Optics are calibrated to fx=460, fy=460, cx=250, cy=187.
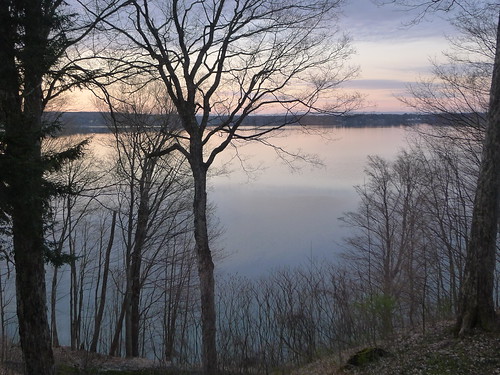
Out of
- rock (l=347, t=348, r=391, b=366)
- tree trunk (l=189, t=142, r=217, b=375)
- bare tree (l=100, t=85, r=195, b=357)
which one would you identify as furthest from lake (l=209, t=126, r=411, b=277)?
rock (l=347, t=348, r=391, b=366)

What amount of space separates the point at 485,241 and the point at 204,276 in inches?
199

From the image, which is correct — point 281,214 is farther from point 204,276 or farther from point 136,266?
point 204,276

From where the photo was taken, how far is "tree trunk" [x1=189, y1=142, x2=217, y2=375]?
348 inches

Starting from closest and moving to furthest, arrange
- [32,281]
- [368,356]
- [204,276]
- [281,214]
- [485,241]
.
A: 1. [485,241]
2. [368,356]
3. [32,281]
4. [204,276]
5. [281,214]

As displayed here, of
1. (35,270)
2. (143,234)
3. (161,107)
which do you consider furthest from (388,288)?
(35,270)

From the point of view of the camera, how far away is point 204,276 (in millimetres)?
9016

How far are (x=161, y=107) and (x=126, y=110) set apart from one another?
1.81 meters

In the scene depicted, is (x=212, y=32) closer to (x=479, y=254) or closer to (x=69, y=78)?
(x=69, y=78)

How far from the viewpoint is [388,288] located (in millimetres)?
17766

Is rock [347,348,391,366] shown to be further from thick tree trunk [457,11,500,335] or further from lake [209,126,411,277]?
lake [209,126,411,277]

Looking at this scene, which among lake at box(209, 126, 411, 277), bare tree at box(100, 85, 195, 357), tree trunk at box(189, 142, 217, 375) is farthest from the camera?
lake at box(209, 126, 411, 277)

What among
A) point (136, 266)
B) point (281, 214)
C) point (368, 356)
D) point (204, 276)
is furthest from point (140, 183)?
point (281, 214)

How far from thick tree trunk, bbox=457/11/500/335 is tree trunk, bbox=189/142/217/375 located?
15.0 feet

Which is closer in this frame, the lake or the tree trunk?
the tree trunk
